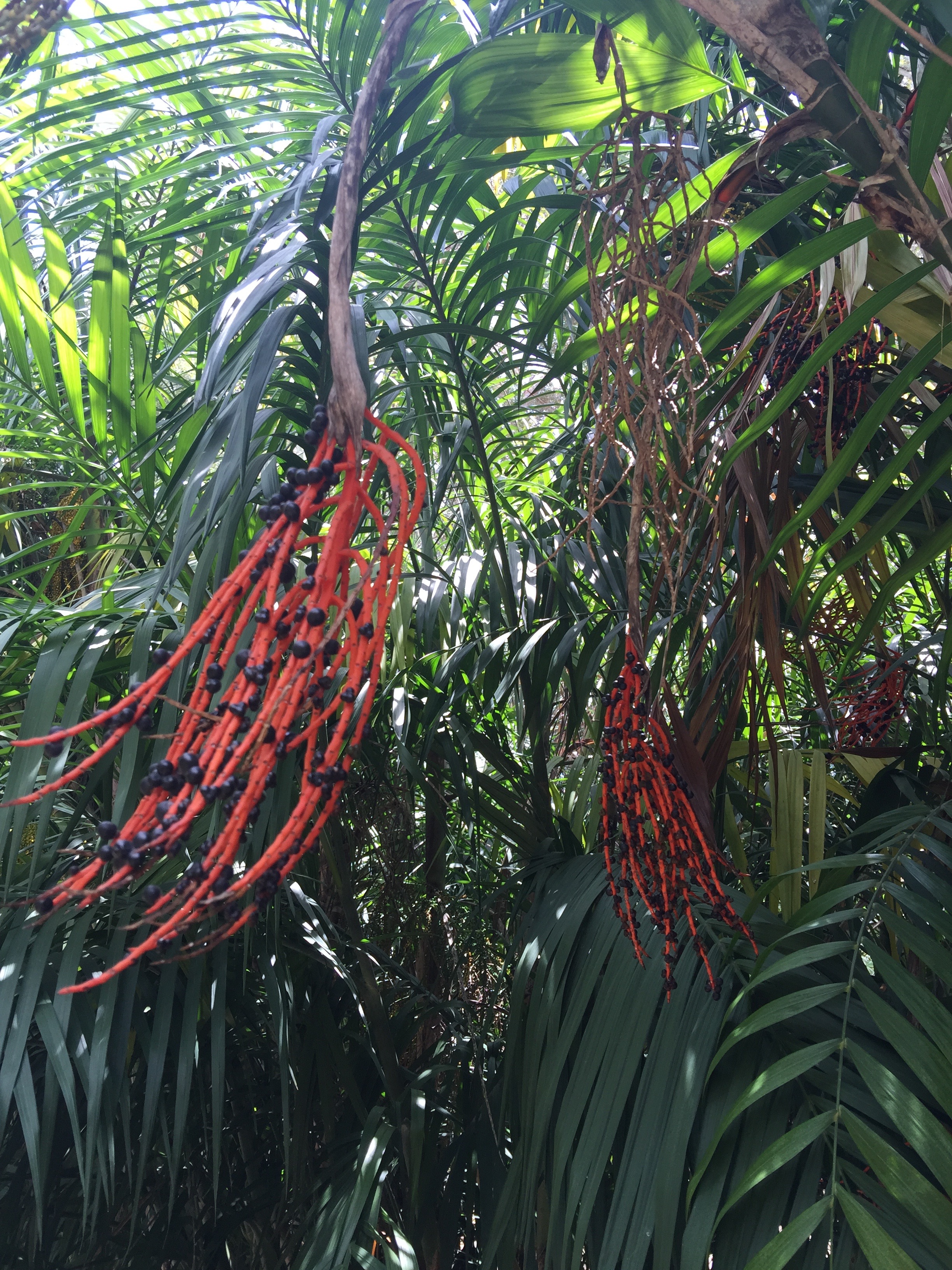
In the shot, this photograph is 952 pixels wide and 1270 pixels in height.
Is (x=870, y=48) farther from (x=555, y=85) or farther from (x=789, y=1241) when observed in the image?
(x=789, y=1241)

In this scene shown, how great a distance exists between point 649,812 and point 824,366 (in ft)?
1.71

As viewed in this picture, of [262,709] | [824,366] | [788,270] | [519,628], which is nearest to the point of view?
[262,709]

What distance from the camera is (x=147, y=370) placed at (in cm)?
95

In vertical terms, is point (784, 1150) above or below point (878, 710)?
below

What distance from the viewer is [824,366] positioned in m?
0.85

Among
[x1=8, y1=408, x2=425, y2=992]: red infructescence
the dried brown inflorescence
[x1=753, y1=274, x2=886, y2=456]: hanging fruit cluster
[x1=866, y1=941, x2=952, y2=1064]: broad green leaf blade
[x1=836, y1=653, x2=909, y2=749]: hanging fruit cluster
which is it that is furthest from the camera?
[x1=836, y1=653, x2=909, y2=749]: hanging fruit cluster

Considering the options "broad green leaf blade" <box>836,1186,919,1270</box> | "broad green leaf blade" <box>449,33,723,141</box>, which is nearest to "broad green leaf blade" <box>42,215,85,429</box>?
"broad green leaf blade" <box>449,33,723,141</box>

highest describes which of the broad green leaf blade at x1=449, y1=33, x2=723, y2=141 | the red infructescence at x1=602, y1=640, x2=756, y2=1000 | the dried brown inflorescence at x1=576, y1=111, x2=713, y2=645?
the broad green leaf blade at x1=449, y1=33, x2=723, y2=141

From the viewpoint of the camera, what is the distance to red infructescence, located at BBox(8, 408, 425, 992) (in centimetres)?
29

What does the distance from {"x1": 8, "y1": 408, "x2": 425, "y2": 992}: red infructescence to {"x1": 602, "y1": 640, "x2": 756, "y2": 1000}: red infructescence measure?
236 mm

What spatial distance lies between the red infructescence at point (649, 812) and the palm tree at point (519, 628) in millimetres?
34

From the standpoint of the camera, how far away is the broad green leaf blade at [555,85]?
1.69 ft

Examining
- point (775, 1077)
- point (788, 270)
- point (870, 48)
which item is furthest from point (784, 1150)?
point (870, 48)

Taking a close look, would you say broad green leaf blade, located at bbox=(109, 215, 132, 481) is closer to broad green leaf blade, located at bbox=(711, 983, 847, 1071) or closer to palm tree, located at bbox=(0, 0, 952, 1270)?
palm tree, located at bbox=(0, 0, 952, 1270)
